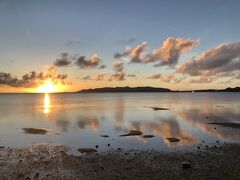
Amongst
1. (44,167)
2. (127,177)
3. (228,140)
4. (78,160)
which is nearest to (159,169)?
(127,177)

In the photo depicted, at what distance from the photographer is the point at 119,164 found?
82.2 ft

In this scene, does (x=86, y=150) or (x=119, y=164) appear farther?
(x=86, y=150)

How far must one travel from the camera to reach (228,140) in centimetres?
3794

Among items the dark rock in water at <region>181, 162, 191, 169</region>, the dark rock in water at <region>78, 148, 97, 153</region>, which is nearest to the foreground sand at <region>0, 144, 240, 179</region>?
the dark rock in water at <region>181, 162, 191, 169</region>

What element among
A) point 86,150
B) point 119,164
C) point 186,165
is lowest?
point 86,150

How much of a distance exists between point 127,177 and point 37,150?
1456 centimetres

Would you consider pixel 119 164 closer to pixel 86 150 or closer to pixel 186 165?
pixel 186 165

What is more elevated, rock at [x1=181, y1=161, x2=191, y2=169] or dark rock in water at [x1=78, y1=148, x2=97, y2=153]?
rock at [x1=181, y1=161, x2=191, y2=169]

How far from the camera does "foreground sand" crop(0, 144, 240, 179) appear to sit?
21953mm

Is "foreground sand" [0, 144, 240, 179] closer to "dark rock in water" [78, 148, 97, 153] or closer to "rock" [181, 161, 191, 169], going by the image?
"rock" [181, 161, 191, 169]

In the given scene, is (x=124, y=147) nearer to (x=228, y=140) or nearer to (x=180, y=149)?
(x=180, y=149)

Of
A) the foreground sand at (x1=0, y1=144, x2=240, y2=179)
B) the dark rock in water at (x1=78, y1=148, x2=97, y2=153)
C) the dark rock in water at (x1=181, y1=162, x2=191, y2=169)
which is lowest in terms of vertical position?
the dark rock in water at (x1=78, y1=148, x2=97, y2=153)

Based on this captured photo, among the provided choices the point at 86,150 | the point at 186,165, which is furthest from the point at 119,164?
the point at 86,150

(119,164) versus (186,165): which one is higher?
(186,165)
